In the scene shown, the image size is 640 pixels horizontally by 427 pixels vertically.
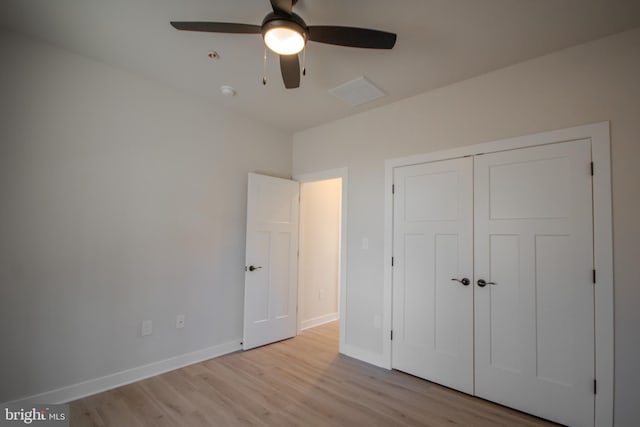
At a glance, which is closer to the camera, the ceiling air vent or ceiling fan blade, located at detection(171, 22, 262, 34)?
ceiling fan blade, located at detection(171, 22, 262, 34)

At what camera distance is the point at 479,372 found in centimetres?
254

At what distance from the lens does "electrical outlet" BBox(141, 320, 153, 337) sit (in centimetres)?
280

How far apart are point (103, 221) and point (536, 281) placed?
3565 mm

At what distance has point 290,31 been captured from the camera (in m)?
1.67

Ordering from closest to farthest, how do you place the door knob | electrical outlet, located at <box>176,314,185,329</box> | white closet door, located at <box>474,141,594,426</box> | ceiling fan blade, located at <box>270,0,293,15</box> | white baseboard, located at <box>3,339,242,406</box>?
ceiling fan blade, located at <box>270,0,293,15</box> < white closet door, located at <box>474,141,594,426</box> < white baseboard, located at <box>3,339,242,406</box> < the door knob < electrical outlet, located at <box>176,314,185,329</box>

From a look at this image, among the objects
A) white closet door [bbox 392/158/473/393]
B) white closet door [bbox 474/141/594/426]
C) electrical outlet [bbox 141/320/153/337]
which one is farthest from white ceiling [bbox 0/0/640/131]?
electrical outlet [bbox 141/320/153/337]

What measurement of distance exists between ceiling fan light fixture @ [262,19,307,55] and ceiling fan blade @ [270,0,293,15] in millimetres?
45

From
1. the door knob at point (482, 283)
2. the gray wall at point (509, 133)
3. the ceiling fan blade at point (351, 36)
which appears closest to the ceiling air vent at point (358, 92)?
the gray wall at point (509, 133)

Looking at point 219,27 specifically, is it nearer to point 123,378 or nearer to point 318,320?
point 123,378

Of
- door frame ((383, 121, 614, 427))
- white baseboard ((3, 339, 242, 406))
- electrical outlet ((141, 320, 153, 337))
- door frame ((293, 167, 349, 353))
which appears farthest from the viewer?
door frame ((293, 167, 349, 353))

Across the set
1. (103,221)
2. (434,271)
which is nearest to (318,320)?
(434,271)

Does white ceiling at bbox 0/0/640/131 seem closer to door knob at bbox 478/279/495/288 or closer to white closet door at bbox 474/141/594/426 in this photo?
white closet door at bbox 474/141/594/426

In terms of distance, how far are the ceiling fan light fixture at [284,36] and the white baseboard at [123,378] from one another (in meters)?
2.94

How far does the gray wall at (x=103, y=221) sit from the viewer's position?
7.29ft
